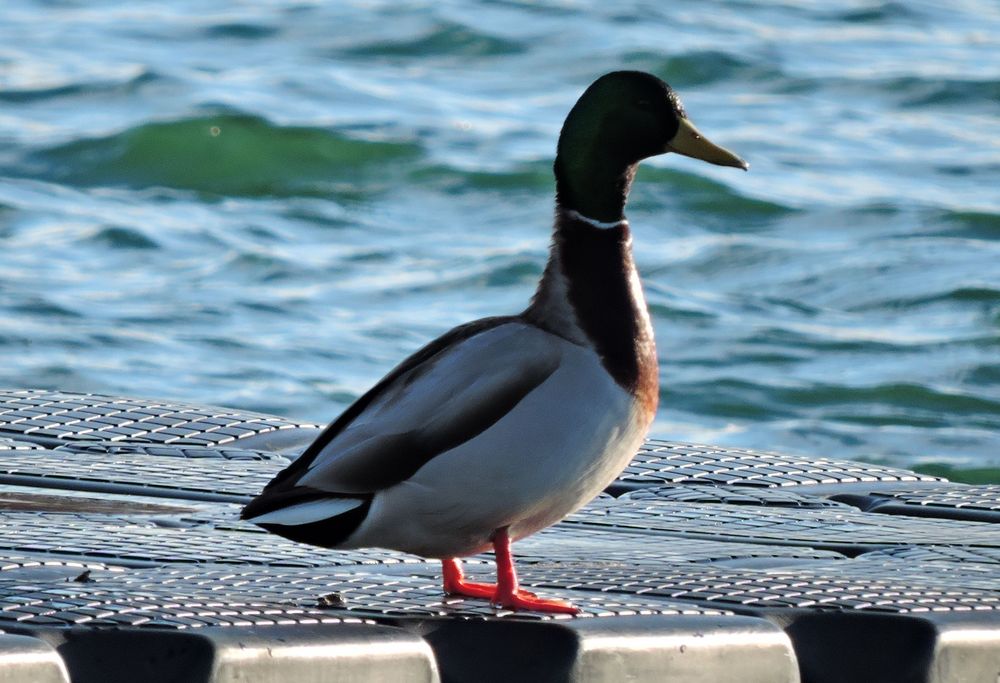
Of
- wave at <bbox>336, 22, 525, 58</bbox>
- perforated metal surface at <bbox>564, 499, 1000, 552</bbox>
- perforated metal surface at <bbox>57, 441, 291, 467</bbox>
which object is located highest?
perforated metal surface at <bbox>564, 499, 1000, 552</bbox>

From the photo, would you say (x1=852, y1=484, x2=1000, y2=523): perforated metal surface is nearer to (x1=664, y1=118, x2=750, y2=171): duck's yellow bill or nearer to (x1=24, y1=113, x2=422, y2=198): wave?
(x1=664, y1=118, x2=750, y2=171): duck's yellow bill

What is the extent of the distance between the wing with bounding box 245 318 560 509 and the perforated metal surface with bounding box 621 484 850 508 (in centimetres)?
107

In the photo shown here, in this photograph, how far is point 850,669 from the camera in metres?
2.81

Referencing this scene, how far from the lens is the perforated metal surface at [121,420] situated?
13.5 feet

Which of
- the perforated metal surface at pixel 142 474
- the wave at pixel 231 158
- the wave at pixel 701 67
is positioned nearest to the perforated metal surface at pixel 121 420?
the perforated metal surface at pixel 142 474

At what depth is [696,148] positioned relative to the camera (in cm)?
300

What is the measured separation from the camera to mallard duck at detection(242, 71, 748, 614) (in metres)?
2.70

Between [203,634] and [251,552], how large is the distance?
0.65 meters

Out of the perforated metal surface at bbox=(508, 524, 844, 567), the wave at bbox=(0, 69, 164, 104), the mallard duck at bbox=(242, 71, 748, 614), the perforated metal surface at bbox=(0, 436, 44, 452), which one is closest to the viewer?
the mallard duck at bbox=(242, 71, 748, 614)

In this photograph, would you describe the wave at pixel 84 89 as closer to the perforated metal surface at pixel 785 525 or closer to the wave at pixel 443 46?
the wave at pixel 443 46

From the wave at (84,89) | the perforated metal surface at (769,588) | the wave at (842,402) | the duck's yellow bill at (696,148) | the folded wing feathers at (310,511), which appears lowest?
the wave at (842,402)

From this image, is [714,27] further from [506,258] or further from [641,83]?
[641,83]

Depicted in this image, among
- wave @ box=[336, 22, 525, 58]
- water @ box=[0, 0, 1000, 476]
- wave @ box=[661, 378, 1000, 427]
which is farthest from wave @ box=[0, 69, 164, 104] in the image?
wave @ box=[661, 378, 1000, 427]

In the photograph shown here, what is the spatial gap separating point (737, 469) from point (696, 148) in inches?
47.6
